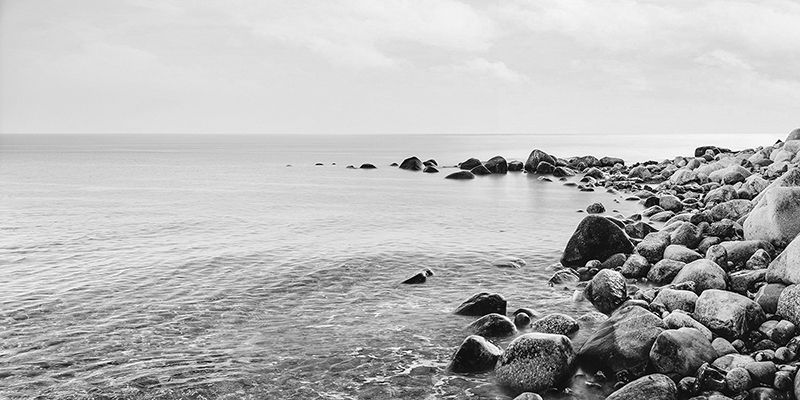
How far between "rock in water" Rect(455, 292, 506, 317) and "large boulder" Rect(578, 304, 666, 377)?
386 centimetres

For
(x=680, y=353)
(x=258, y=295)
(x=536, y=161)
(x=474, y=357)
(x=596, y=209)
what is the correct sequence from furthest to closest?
(x=536, y=161), (x=596, y=209), (x=258, y=295), (x=474, y=357), (x=680, y=353)

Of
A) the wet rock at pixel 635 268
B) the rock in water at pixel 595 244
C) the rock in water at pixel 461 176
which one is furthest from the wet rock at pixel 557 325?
the rock in water at pixel 461 176

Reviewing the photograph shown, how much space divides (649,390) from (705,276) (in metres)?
7.84

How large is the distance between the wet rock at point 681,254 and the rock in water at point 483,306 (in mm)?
7791

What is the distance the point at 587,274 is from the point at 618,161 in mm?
68139

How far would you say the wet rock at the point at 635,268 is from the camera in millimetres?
21031

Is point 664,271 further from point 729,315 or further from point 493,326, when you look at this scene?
point 493,326

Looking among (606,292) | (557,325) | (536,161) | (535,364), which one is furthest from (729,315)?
(536,161)

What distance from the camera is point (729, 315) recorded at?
1419cm

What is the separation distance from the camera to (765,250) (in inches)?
778

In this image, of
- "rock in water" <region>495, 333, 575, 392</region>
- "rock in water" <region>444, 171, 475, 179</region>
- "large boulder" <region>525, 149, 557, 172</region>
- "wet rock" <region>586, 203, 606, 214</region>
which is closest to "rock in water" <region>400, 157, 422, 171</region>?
"rock in water" <region>444, 171, 475, 179</region>

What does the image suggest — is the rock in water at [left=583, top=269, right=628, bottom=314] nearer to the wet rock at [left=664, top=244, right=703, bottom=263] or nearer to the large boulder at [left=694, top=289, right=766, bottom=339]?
the large boulder at [left=694, top=289, right=766, bottom=339]

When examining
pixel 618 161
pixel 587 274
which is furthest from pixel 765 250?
pixel 618 161

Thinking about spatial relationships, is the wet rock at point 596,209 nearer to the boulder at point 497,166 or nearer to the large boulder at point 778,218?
the large boulder at point 778,218
